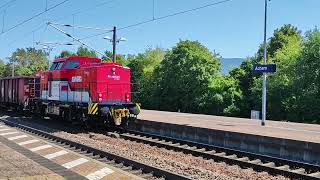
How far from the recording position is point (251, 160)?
15.1 metres

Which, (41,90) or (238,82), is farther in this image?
(238,82)

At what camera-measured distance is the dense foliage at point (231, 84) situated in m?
43.2

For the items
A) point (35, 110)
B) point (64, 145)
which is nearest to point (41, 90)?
point (35, 110)

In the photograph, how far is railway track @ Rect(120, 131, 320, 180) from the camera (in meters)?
12.6

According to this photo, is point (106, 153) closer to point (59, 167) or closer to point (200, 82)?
point (59, 167)

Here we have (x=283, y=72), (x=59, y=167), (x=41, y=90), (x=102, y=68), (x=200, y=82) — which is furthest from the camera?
(x=200, y=82)

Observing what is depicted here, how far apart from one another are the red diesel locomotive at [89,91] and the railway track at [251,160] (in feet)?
12.2

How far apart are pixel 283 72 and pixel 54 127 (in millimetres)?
29967

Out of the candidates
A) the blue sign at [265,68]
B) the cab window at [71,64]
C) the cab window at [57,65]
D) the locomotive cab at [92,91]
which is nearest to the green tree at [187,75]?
the cab window at [57,65]

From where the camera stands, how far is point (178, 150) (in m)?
17.5

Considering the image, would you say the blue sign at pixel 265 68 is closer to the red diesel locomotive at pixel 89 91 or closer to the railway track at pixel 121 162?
the red diesel locomotive at pixel 89 91

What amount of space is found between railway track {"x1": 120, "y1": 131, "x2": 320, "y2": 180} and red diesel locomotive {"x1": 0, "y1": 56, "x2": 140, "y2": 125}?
3.72 m

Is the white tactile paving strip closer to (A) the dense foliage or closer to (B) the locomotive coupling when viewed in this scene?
(B) the locomotive coupling

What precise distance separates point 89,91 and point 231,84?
32489 millimetres
